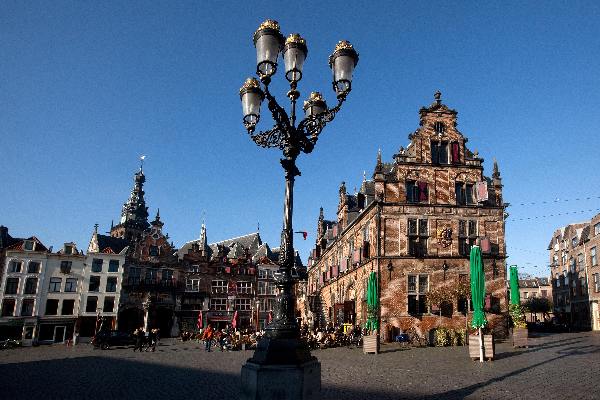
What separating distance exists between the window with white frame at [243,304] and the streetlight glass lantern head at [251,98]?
49126mm

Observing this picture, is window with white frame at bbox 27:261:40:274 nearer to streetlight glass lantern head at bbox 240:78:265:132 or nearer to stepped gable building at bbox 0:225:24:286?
stepped gable building at bbox 0:225:24:286

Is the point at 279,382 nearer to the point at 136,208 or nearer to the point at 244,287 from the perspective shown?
the point at 244,287

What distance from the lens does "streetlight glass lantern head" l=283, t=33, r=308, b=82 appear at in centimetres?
827

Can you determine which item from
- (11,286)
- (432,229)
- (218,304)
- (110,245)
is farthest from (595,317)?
(11,286)

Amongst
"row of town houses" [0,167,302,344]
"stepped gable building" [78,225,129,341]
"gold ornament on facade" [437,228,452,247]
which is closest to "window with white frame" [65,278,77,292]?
"row of town houses" [0,167,302,344]

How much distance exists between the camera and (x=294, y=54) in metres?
8.26

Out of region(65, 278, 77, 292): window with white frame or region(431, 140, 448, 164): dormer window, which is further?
region(65, 278, 77, 292): window with white frame

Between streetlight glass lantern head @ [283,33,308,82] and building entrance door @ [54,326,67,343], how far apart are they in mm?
45785

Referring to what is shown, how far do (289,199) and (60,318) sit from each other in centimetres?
4485

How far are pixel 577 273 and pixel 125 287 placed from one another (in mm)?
57010

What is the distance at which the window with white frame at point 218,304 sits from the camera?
52.5 m

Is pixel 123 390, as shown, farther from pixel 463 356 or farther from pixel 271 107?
pixel 463 356

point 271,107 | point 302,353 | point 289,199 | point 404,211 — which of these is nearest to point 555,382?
point 302,353

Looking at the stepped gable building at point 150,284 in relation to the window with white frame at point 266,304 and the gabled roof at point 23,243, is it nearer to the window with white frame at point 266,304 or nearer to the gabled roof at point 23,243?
the gabled roof at point 23,243
